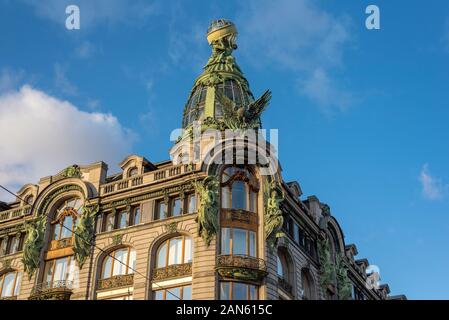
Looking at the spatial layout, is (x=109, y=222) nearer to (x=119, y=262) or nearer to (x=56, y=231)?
(x=119, y=262)

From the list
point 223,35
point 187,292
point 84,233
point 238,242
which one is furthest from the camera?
point 223,35

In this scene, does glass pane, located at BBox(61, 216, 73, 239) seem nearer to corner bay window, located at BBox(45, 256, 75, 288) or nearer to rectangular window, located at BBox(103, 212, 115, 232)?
corner bay window, located at BBox(45, 256, 75, 288)

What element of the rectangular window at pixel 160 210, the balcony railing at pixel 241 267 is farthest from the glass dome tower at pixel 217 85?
the balcony railing at pixel 241 267

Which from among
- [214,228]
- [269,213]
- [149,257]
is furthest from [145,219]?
[269,213]

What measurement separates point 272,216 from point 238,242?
10.3 feet

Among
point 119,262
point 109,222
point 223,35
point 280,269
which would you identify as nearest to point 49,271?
point 109,222

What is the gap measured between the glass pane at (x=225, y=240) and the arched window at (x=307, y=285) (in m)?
9.82

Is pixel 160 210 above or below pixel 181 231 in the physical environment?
above

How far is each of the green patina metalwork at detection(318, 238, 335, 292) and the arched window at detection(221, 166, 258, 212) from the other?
11.1 metres

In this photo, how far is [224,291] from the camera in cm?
4112

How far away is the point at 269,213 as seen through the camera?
44.3m

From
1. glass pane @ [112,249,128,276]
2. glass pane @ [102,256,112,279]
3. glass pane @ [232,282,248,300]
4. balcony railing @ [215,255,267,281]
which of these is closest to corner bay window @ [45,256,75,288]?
glass pane @ [102,256,112,279]

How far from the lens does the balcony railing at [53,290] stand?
45562 mm
